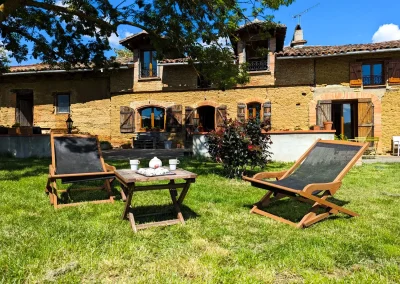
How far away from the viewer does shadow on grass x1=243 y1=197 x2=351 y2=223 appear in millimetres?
3619

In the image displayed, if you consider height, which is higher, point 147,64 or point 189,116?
point 147,64

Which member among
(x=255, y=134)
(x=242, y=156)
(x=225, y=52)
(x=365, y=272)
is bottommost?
(x=365, y=272)

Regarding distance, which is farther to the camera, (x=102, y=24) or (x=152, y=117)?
(x=152, y=117)

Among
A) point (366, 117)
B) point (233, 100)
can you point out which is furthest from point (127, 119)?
point (366, 117)

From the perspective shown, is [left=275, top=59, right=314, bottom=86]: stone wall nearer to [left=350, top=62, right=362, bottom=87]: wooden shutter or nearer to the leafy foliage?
[left=350, top=62, right=362, bottom=87]: wooden shutter

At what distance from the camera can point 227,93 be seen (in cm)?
1345

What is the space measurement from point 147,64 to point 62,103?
4.97 metres

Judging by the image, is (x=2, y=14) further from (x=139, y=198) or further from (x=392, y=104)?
(x=392, y=104)

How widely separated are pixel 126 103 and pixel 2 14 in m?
8.57

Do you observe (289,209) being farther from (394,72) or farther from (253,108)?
(394,72)

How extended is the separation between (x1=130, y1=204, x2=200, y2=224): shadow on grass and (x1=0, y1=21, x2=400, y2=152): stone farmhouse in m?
9.11

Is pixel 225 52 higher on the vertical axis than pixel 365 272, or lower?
higher

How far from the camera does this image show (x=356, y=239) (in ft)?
9.14

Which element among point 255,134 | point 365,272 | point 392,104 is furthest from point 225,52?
point 392,104
